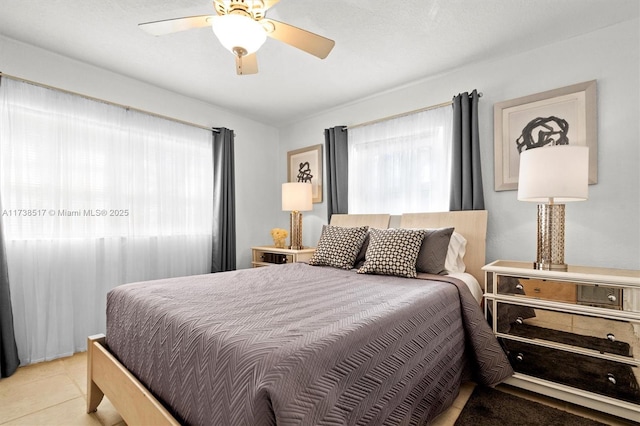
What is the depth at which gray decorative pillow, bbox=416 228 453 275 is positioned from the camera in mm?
2395

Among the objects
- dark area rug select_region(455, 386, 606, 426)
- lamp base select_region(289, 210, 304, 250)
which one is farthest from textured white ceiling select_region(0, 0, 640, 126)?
dark area rug select_region(455, 386, 606, 426)

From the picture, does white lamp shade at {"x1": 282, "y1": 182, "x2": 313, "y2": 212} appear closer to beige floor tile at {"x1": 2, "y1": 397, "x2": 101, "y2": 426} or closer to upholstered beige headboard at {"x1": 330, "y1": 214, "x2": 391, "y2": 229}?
upholstered beige headboard at {"x1": 330, "y1": 214, "x2": 391, "y2": 229}

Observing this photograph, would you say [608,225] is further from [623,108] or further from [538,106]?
[538,106]

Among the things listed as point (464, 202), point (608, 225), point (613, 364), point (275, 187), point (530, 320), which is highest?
point (275, 187)

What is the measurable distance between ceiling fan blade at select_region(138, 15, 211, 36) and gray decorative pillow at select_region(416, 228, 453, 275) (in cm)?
206

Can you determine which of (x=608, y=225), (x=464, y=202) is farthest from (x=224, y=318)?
(x=608, y=225)

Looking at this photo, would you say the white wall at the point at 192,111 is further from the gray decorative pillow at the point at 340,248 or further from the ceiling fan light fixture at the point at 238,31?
the ceiling fan light fixture at the point at 238,31

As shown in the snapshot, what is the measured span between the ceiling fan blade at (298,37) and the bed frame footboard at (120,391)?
185cm

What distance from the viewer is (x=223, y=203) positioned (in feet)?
12.5

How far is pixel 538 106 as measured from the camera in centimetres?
252

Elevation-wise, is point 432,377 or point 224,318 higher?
point 224,318

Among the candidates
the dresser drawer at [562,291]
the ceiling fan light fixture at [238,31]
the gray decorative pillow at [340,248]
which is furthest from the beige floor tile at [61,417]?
the dresser drawer at [562,291]

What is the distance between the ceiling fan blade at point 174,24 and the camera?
161cm

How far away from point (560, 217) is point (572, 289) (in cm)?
49
